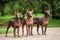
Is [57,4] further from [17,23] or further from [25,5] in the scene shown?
[17,23]

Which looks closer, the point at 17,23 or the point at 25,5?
the point at 17,23

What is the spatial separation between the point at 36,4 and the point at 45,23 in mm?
8260

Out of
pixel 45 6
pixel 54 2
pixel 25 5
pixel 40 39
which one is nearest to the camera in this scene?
pixel 40 39

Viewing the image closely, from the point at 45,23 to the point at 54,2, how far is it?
16.9m

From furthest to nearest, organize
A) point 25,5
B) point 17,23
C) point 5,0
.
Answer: point 5,0, point 25,5, point 17,23

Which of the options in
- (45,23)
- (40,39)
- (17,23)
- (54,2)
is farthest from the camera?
(54,2)

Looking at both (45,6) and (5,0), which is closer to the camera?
(5,0)

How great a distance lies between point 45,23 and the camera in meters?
17.1

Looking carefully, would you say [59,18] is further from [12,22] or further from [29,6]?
[12,22]

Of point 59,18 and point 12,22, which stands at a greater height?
point 12,22

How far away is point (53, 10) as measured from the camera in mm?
35438

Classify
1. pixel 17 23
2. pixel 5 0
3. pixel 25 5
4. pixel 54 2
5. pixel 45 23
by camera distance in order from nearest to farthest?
pixel 17 23, pixel 45 23, pixel 25 5, pixel 5 0, pixel 54 2

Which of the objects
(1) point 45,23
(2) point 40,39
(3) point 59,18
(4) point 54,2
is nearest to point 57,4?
(4) point 54,2

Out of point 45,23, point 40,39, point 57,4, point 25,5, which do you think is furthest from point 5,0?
point 40,39
